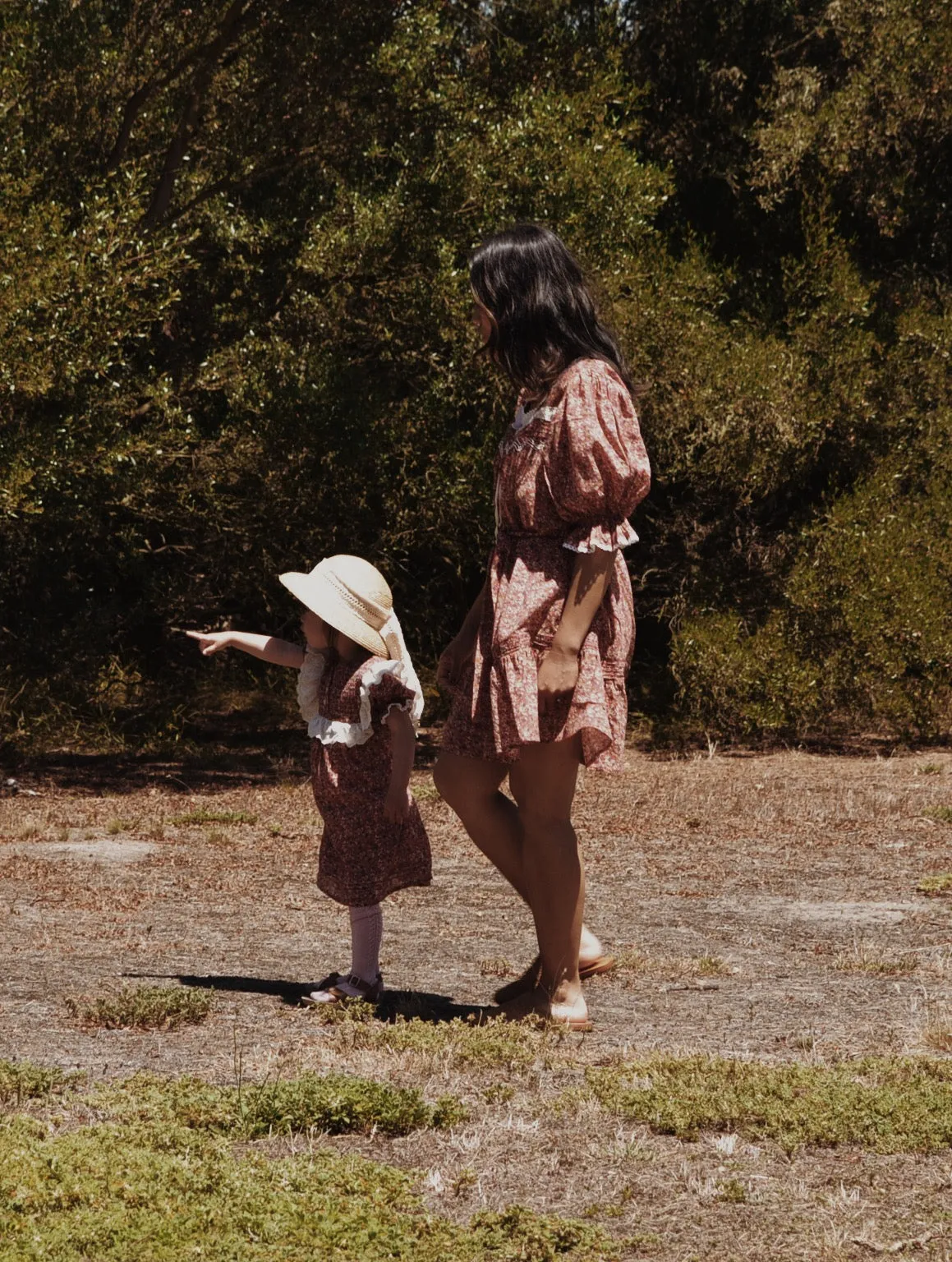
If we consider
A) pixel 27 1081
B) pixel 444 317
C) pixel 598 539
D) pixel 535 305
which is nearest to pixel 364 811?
pixel 598 539

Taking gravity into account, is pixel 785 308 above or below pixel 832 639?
above

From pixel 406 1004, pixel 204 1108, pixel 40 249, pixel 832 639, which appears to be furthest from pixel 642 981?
pixel 832 639

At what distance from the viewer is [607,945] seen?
6.30 m

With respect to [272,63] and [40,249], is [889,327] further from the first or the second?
[40,249]

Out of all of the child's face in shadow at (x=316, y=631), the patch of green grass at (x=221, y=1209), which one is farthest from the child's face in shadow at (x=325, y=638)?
the patch of green grass at (x=221, y=1209)

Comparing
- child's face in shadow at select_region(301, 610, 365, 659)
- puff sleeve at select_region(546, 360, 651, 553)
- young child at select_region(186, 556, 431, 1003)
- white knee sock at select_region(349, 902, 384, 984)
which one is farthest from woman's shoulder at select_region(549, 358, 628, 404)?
white knee sock at select_region(349, 902, 384, 984)

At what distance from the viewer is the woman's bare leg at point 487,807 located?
4770 mm

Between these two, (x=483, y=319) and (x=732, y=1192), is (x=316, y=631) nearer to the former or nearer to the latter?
(x=483, y=319)

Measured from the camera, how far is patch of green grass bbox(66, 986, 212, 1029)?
4.76 m

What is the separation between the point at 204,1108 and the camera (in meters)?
3.79

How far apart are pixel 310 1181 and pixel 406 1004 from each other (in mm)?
1782

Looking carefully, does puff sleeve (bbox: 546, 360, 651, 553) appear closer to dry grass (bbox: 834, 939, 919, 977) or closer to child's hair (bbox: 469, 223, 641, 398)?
child's hair (bbox: 469, 223, 641, 398)

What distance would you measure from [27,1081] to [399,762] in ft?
5.04

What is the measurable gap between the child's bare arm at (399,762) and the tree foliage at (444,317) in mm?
5485
